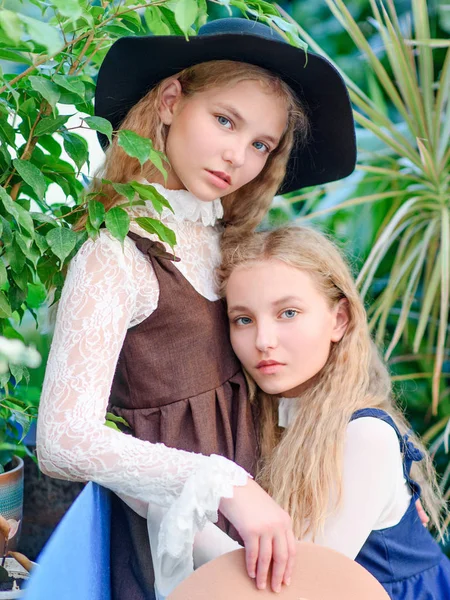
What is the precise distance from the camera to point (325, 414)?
1457 millimetres

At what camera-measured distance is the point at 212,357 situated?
1483 mm

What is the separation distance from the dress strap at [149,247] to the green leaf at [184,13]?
450 mm

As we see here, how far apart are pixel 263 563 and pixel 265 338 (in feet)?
1.58

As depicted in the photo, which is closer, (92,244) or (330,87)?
(92,244)

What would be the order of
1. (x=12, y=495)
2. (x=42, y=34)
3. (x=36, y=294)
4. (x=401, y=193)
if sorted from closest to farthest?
(x=42, y=34), (x=12, y=495), (x=36, y=294), (x=401, y=193)

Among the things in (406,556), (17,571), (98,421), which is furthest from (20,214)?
(406,556)

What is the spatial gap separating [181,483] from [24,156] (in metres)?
0.64

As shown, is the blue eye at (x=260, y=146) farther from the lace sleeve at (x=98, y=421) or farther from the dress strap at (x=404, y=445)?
the dress strap at (x=404, y=445)

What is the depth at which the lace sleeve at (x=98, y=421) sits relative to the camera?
47.0 inches

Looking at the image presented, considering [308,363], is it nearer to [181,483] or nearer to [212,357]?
[212,357]

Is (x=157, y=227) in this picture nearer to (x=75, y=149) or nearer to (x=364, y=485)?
(x=75, y=149)

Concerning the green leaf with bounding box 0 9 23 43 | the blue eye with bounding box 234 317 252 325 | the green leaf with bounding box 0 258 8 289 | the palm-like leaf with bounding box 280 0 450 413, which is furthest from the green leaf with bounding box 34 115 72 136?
the palm-like leaf with bounding box 280 0 450 413

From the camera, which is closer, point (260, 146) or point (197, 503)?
point (197, 503)

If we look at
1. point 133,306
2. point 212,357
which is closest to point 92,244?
point 133,306
